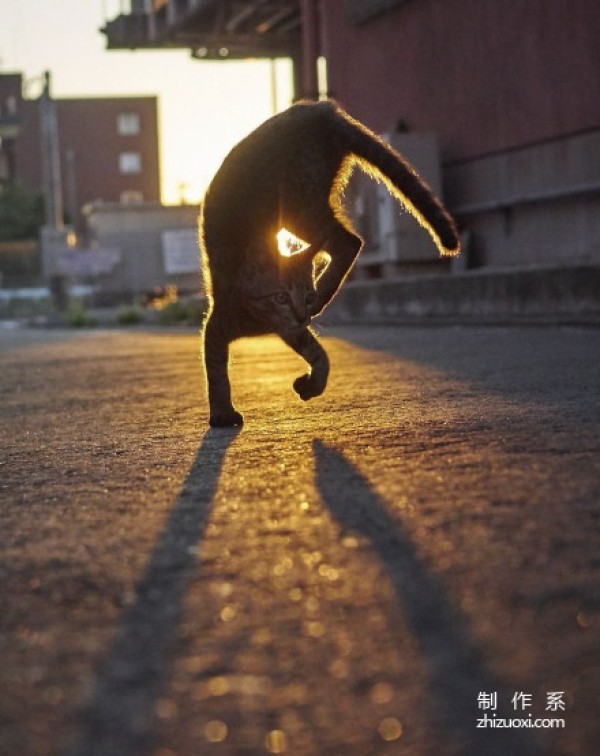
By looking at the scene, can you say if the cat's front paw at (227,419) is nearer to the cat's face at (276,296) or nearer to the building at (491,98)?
the cat's face at (276,296)

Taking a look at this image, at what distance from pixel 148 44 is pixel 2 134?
145ft

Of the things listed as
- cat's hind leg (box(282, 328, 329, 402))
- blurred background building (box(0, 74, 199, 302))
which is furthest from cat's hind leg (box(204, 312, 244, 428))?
blurred background building (box(0, 74, 199, 302))

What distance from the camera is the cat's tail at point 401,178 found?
4.01 metres

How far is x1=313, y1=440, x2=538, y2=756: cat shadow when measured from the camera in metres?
1.37

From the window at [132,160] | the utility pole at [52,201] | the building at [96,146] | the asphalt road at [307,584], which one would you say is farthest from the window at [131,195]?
the asphalt road at [307,584]

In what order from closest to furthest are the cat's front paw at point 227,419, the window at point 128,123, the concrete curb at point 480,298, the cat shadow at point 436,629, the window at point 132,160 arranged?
1. the cat shadow at point 436,629
2. the cat's front paw at point 227,419
3. the concrete curb at point 480,298
4. the window at point 132,160
5. the window at point 128,123

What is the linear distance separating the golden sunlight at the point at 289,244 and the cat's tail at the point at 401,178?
31 cm

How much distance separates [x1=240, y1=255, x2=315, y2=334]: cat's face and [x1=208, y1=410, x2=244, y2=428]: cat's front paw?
34 cm

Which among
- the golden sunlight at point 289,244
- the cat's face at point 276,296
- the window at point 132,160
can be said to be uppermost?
the window at point 132,160

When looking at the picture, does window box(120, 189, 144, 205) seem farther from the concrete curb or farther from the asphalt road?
the asphalt road

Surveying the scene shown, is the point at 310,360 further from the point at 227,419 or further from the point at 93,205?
the point at 93,205

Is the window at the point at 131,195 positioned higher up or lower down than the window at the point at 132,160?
lower down

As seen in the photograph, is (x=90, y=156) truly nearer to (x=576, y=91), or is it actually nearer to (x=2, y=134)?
(x=2, y=134)

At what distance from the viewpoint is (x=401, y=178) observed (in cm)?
406
